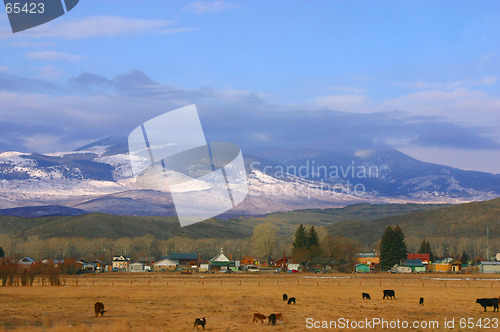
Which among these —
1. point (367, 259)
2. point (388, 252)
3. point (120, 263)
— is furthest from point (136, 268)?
point (367, 259)

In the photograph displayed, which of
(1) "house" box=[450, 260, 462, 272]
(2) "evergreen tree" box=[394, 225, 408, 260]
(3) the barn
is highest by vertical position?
(2) "evergreen tree" box=[394, 225, 408, 260]

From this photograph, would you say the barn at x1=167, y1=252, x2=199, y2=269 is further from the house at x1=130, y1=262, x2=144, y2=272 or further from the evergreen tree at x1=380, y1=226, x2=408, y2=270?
the evergreen tree at x1=380, y1=226, x2=408, y2=270

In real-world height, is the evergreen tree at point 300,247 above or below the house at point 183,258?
above

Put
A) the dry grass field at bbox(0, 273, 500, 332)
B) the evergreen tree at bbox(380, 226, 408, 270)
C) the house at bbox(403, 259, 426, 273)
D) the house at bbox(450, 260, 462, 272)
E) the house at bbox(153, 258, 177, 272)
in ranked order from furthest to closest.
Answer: the house at bbox(153, 258, 177, 272), the house at bbox(450, 260, 462, 272), the evergreen tree at bbox(380, 226, 408, 270), the house at bbox(403, 259, 426, 273), the dry grass field at bbox(0, 273, 500, 332)

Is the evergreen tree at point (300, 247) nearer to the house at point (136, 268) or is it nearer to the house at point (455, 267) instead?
the house at point (455, 267)

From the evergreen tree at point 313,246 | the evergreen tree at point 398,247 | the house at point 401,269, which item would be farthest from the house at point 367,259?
the house at point 401,269

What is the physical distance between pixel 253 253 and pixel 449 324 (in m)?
162

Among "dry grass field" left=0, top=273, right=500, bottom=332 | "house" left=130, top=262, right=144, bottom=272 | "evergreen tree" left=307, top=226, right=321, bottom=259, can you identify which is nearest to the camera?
"dry grass field" left=0, top=273, right=500, bottom=332

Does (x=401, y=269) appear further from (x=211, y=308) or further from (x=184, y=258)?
(x=211, y=308)

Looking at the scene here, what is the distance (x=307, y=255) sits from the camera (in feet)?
461

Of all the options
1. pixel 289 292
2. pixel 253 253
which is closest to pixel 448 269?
pixel 253 253

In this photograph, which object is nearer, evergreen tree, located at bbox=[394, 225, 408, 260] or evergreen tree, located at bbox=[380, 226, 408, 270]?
evergreen tree, located at bbox=[380, 226, 408, 270]

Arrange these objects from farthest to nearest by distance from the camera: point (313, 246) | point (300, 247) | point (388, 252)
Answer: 1. point (300, 247)
2. point (313, 246)
3. point (388, 252)

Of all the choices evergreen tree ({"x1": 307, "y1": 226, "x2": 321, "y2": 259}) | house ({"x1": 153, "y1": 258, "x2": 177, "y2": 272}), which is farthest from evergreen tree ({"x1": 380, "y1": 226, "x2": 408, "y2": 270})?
→ house ({"x1": 153, "y1": 258, "x2": 177, "y2": 272})
